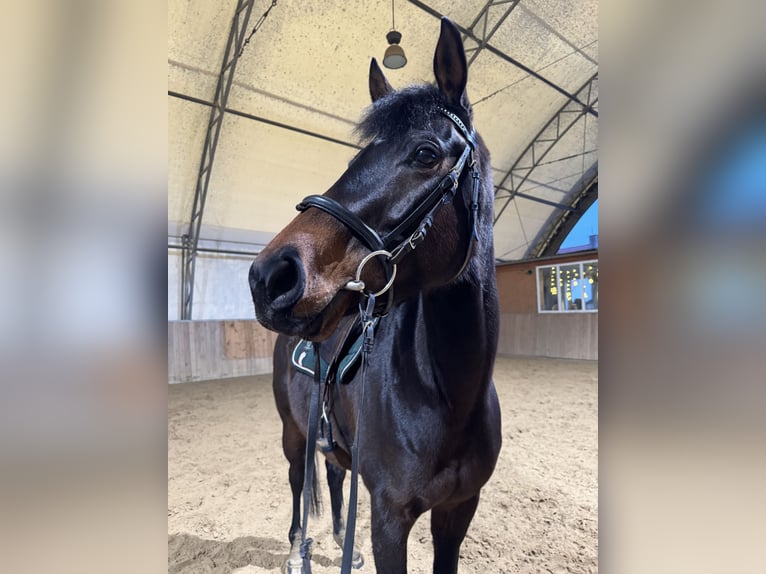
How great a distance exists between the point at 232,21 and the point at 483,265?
24.7 ft

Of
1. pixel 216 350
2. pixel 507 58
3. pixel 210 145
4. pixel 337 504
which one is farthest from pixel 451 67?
pixel 507 58

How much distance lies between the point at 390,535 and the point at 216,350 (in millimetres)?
8428

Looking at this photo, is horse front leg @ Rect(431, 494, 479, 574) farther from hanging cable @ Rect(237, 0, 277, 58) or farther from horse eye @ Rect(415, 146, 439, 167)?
hanging cable @ Rect(237, 0, 277, 58)

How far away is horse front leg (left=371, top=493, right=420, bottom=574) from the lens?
3.92ft

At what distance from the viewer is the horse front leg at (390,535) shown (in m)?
1.19

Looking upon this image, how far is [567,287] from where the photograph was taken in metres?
10.0

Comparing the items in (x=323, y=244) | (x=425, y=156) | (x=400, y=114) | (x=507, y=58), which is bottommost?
(x=323, y=244)

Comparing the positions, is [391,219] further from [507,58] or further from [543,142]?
[543,142]

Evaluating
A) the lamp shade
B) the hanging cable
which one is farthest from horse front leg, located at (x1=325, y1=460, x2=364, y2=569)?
the hanging cable

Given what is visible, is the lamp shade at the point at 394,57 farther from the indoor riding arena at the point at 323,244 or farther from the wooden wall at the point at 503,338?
the wooden wall at the point at 503,338

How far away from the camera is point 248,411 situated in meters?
5.58

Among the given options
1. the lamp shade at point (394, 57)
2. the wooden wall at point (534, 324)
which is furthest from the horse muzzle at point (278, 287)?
the wooden wall at point (534, 324)
